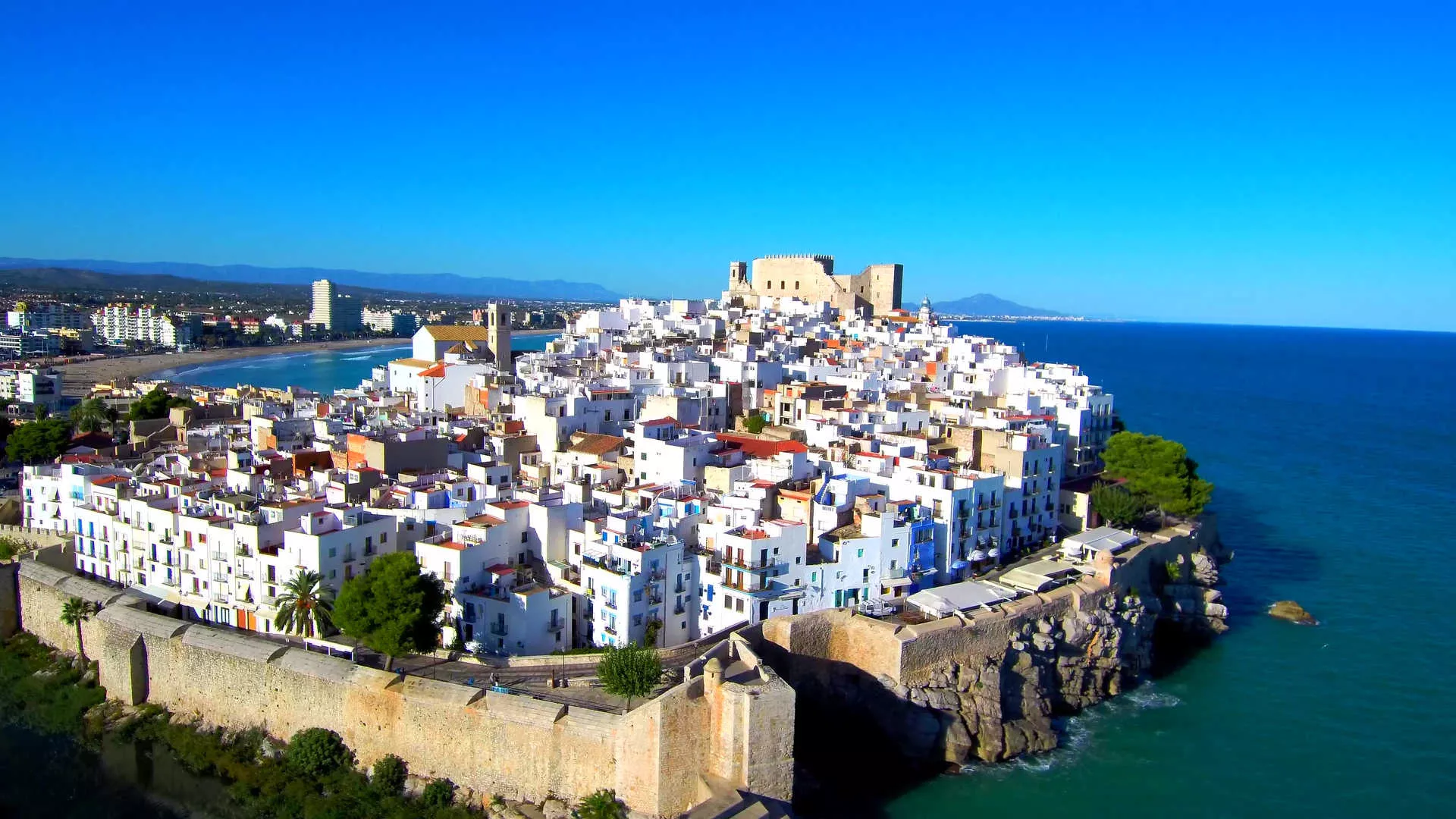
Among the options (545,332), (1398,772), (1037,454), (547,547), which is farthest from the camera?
(545,332)

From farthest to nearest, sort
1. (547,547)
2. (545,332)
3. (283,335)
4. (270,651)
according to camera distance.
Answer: (545,332)
(283,335)
(547,547)
(270,651)

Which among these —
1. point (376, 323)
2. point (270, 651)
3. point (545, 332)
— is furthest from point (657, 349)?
point (376, 323)

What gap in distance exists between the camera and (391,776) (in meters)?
16.1

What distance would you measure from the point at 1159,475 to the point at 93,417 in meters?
35.4

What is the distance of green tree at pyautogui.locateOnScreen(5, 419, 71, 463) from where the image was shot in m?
31.2

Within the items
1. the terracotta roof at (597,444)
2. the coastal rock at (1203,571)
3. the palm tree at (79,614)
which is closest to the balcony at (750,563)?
the terracotta roof at (597,444)

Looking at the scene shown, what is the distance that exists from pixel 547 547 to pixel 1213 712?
13051 mm

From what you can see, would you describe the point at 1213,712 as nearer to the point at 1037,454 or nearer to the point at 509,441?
the point at 1037,454

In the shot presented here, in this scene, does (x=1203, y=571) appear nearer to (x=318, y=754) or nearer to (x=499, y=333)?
(x=318, y=754)

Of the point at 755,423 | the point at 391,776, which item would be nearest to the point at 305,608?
the point at 391,776

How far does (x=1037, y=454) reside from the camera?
82.7 feet

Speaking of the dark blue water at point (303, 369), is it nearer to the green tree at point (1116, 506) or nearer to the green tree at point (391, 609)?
the green tree at point (391, 609)

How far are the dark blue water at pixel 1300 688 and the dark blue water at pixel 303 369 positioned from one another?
4972 cm

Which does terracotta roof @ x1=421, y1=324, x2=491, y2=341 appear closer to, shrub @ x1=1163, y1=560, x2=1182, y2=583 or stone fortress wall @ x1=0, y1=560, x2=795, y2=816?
stone fortress wall @ x1=0, y1=560, x2=795, y2=816
